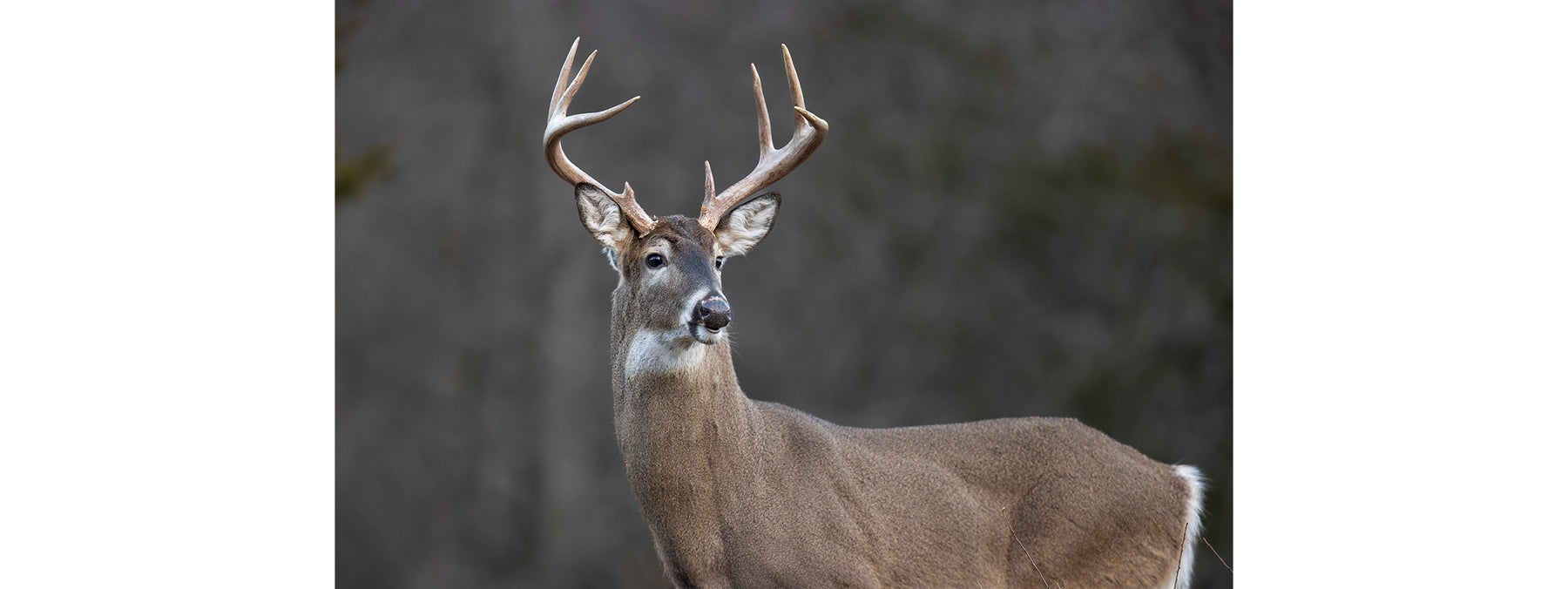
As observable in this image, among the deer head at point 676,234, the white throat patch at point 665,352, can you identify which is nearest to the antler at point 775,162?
the deer head at point 676,234

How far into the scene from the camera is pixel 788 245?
22.3 ft

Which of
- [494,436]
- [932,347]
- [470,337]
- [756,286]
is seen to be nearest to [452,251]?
[470,337]

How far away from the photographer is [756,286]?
6.73m

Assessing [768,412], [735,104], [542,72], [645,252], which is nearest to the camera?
[645,252]

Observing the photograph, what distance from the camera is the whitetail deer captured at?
11.4 feet

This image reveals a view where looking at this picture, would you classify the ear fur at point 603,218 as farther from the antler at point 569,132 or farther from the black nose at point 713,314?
the black nose at point 713,314

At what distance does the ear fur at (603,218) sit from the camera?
3.57 m

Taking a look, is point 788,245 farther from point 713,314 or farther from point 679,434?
point 713,314

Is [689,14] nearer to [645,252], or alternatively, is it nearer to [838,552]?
[645,252]

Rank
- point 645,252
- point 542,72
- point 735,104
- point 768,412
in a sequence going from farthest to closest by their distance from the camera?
point 735,104 → point 542,72 → point 768,412 → point 645,252

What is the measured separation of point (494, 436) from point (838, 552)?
3.30m

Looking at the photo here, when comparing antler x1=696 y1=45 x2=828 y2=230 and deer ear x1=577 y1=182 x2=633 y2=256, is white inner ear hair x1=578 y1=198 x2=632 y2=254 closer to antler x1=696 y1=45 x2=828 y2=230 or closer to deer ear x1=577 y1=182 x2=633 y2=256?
deer ear x1=577 y1=182 x2=633 y2=256

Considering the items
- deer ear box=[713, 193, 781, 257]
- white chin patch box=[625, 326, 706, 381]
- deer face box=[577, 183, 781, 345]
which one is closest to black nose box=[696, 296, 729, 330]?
deer face box=[577, 183, 781, 345]

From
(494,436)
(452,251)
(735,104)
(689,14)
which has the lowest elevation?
(494,436)
